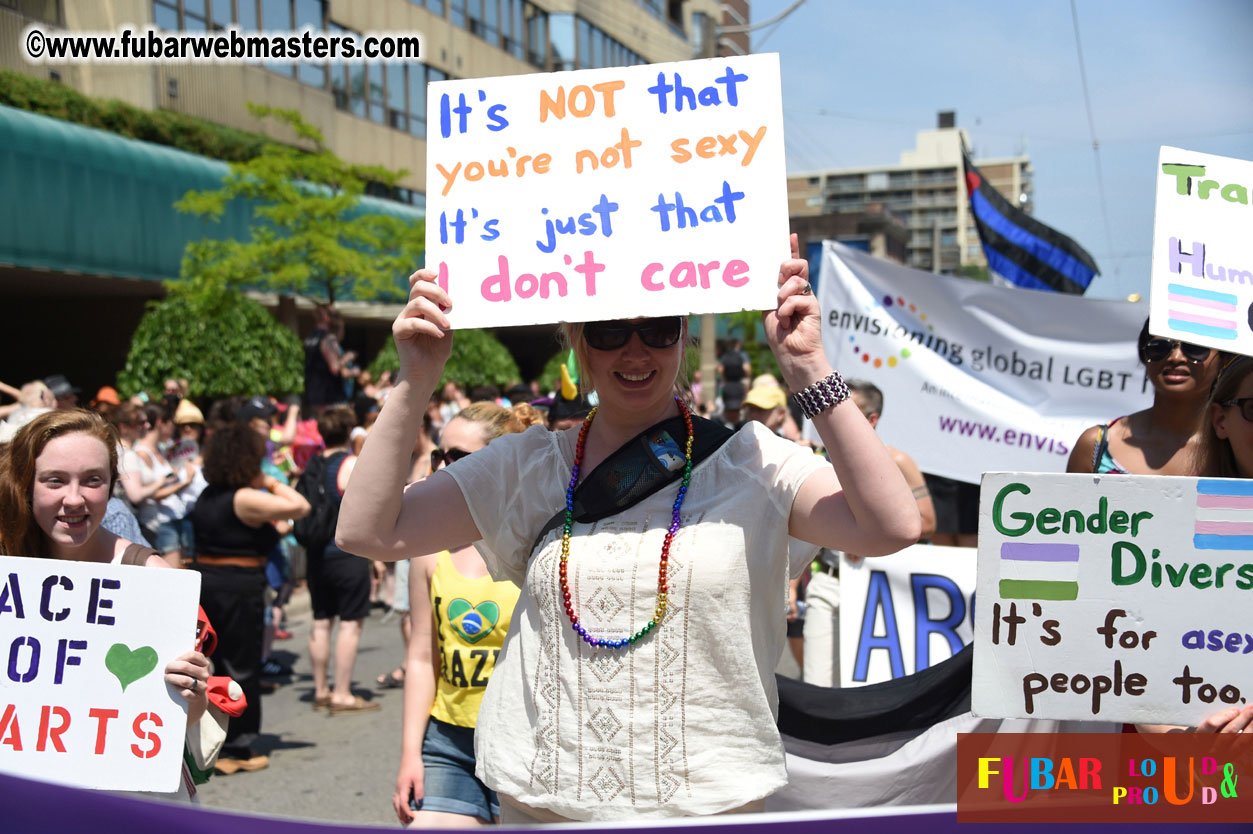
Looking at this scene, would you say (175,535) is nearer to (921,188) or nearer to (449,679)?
(449,679)

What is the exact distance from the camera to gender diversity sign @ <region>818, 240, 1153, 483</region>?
643cm

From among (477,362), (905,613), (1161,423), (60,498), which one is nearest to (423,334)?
(60,498)

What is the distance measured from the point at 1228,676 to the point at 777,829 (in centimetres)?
127

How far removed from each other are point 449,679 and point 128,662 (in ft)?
3.71

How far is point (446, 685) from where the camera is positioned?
3346mm

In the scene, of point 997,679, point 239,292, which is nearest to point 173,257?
point 239,292

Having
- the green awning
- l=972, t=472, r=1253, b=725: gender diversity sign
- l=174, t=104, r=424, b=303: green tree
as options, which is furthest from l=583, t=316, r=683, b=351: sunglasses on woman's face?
the green awning

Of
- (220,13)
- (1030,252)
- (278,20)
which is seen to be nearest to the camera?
(1030,252)

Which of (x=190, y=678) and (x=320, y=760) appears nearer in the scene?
(x=190, y=678)

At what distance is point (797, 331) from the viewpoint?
2.02m

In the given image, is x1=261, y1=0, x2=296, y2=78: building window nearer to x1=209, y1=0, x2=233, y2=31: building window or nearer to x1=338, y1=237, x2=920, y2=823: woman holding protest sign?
x1=209, y1=0, x2=233, y2=31: building window

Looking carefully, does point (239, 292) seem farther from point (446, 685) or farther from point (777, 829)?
point (777, 829)

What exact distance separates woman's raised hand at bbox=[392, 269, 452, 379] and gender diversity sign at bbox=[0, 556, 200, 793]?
74 cm

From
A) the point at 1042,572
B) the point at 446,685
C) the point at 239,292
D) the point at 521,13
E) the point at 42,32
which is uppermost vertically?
the point at 521,13
